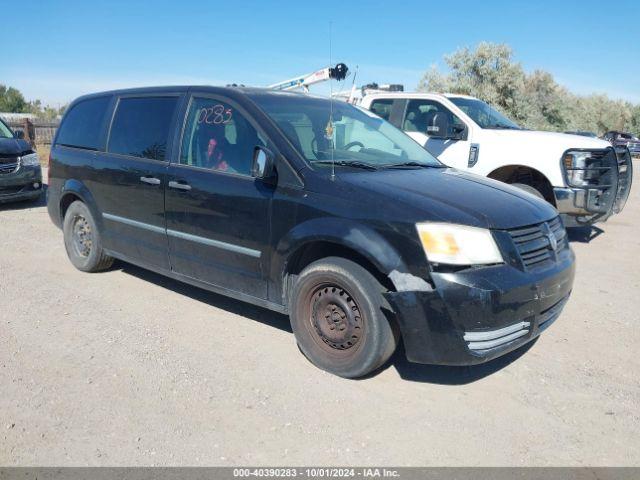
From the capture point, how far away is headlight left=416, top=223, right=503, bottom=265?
121 inches

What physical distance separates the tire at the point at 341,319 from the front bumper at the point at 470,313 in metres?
0.15

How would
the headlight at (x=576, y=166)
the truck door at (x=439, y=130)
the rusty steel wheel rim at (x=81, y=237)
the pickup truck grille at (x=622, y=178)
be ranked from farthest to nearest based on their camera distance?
the pickup truck grille at (x=622, y=178)
the truck door at (x=439, y=130)
the headlight at (x=576, y=166)
the rusty steel wheel rim at (x=81, y=237)

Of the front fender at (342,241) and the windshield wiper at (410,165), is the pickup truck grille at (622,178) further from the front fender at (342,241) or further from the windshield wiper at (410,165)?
the front fender at (342,241)

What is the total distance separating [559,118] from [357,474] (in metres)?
40.3

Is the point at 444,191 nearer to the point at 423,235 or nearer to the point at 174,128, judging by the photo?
the point at 423,235

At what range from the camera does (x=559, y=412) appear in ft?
10.5

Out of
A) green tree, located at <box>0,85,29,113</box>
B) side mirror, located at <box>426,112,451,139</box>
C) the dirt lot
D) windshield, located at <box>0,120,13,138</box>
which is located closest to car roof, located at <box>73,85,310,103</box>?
the dirt lot

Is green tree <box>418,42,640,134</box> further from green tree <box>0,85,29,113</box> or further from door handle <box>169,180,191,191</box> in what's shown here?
green tree <box>0,85,29,113</box>

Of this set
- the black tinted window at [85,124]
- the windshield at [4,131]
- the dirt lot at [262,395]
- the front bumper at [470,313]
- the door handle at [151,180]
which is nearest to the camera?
the dirt lot at [262,395]

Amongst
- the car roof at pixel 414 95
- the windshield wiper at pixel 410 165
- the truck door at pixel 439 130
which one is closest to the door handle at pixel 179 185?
the windshield wiper at pixel 410 165

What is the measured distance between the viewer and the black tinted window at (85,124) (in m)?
5.38

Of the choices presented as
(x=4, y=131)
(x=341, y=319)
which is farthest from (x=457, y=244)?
(x=4, y=131)

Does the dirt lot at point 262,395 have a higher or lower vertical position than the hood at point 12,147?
lower

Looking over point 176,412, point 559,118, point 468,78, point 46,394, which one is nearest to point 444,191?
point 176,412
